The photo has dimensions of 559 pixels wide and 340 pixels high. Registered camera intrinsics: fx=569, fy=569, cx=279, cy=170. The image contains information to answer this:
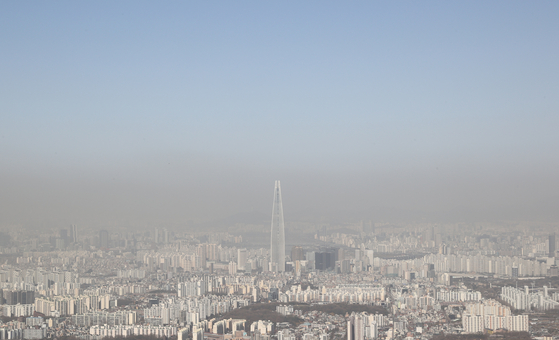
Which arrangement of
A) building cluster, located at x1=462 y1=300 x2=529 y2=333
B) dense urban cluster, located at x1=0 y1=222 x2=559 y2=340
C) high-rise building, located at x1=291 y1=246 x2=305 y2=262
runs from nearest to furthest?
1. building cluster, located at x1=462 y1=300 x2=529 y2=333
2. dense urban cluster, located at x1=0 y1=222 x2=559 y2=340
3. high-rise building, located at x1=291 y1=246 x2=305 y2=262

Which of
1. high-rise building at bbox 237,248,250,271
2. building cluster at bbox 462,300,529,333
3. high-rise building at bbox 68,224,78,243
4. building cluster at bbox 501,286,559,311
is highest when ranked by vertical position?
high-rise building at bbox 68,224,78,243

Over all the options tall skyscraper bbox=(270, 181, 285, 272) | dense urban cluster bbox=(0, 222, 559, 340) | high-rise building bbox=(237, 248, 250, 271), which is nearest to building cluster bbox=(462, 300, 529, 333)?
dense urban cluster bbox=(0, 222, 559, 340)

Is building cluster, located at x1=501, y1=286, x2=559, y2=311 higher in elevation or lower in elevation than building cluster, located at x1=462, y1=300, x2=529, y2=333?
lower

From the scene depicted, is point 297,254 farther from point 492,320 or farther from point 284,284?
point 492,320

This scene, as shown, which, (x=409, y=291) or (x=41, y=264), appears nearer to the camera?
(x=409, y=291)

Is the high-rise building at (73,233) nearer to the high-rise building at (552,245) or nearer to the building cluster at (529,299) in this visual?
the building cluster at (529,299)

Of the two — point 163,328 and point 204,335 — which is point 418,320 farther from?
point 163,328

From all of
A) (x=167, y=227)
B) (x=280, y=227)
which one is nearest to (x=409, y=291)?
(x=280, y=227)

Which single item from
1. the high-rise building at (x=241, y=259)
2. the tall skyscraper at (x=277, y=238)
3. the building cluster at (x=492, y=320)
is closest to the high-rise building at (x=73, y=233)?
the high-rise building at (x=241, y=259)

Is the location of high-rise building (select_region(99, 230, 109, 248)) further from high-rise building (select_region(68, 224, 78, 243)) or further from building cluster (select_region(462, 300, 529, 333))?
building cluster (select_region(462, 300, 529, 333))
